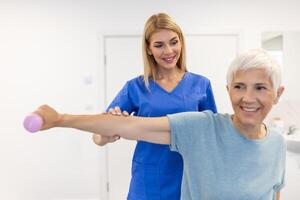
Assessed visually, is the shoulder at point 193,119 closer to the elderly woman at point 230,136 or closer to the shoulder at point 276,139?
the elderly woman at point 230,136

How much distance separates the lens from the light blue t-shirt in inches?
32.1

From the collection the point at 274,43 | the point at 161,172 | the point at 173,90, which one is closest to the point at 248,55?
the point at 173,90

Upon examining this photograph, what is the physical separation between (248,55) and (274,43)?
2.24 metres

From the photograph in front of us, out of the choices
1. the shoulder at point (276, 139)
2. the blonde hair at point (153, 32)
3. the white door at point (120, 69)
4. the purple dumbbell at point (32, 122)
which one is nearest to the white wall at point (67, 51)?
the white door at point (120, 69)

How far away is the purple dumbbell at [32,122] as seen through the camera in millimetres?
634

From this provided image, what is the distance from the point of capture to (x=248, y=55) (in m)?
0.81

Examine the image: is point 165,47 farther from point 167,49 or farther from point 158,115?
point 158,115

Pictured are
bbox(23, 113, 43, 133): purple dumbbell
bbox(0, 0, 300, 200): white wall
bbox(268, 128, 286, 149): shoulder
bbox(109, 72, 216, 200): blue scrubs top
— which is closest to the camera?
bbox(23, 113, 43, 133): purple dumbbell

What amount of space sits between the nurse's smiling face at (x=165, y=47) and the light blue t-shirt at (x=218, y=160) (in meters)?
0.39

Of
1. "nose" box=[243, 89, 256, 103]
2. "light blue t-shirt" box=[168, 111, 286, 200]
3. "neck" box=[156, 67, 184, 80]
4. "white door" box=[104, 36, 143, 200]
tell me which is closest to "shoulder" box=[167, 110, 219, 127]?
"light blue t-shirt" box=[168, 111, 286, 200]

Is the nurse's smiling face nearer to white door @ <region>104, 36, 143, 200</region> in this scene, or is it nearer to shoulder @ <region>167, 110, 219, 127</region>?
shoulder @ <region>167, 110, 219, 127</region>

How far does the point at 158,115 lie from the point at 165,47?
0.27m

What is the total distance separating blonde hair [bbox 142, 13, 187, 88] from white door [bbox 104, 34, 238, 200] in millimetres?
1575

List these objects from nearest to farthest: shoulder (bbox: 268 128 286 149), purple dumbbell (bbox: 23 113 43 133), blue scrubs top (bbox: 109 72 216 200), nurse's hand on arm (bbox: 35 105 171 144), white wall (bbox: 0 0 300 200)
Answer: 1. purple dumbbell (bbox: 23 113 43 133)
2. nurse's hand on arm (bbox: 35 105 171 144)
3. shoulder (bbox: 268 128 286 149)
4. blue scrubs top (bbox: 109 72 216 200)
5. white wall (bbox: 0 0 300 200)
